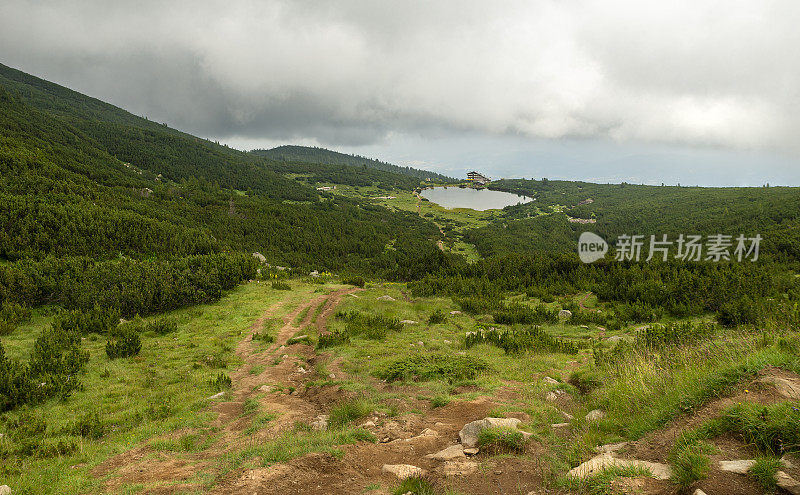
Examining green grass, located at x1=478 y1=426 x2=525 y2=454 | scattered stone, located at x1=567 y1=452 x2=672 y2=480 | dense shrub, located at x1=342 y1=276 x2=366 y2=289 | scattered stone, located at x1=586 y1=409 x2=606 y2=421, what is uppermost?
scattered stone, located at x1=567 y1=452 x2=672 y2=480

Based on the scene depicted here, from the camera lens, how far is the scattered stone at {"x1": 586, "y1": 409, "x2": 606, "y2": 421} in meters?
6.87

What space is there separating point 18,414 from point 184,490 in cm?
792

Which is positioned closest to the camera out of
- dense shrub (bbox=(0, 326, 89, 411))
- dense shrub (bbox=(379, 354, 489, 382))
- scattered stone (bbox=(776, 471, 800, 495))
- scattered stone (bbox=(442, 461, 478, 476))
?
scattered stone (bbox=(776, 471, 800, 495))

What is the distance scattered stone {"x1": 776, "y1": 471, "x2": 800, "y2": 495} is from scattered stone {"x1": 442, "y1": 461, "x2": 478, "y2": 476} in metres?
3.50

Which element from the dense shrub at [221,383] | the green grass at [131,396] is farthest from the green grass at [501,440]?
the dense shrub at [221,383]

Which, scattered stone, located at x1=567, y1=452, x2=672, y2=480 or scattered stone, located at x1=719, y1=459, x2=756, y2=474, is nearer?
scattered stone, located at x1=719, y1=459, x2=756, y2=474

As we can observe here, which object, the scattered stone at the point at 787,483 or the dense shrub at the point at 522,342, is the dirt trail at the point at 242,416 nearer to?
the dense shrub at the point at 522,342

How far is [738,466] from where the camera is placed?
388 centimetres

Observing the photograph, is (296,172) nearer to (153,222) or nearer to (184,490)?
(153,222)

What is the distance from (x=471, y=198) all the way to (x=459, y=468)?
159610 millimetres

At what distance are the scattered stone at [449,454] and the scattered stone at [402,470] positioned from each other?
51cm

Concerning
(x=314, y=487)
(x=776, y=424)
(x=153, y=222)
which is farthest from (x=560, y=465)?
(x=153, y=222)

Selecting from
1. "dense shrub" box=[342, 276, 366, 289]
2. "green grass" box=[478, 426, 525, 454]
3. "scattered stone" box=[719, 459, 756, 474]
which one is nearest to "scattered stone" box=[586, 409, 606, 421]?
"green grass" box=[478, 426, 525, 454]

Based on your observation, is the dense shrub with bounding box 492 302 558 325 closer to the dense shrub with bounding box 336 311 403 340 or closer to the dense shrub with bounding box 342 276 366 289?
the dense shrub with bounding box 336 311 403 340
